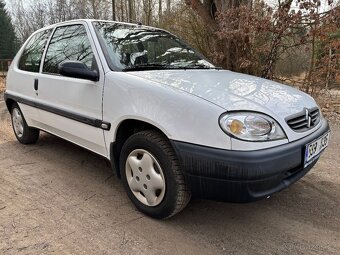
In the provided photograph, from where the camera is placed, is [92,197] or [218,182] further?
[92,197]

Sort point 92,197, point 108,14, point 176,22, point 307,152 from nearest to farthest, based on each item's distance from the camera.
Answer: point 307,152 → point 92,197 → point 176,22 → point 108,14

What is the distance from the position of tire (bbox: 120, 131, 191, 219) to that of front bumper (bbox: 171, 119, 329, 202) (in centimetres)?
12

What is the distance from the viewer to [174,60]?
11.1ft

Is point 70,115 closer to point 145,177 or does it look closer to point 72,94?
point 72,94

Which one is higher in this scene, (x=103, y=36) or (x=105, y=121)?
(x=103, y=36)

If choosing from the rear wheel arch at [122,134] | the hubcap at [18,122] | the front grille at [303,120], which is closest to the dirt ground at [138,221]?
the rear wheel arch at [122,134]

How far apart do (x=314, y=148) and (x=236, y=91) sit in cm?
74

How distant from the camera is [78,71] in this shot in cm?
281

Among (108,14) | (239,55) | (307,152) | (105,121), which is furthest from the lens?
(108,14)

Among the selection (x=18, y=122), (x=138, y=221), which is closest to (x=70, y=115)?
(x=138, y=221)

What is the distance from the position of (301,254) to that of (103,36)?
8.16ft

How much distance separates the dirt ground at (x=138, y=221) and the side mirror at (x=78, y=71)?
3.70 ft

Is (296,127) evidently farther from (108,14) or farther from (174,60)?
(108,14)

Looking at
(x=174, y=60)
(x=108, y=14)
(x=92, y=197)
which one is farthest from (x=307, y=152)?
(x=108, y=14)
